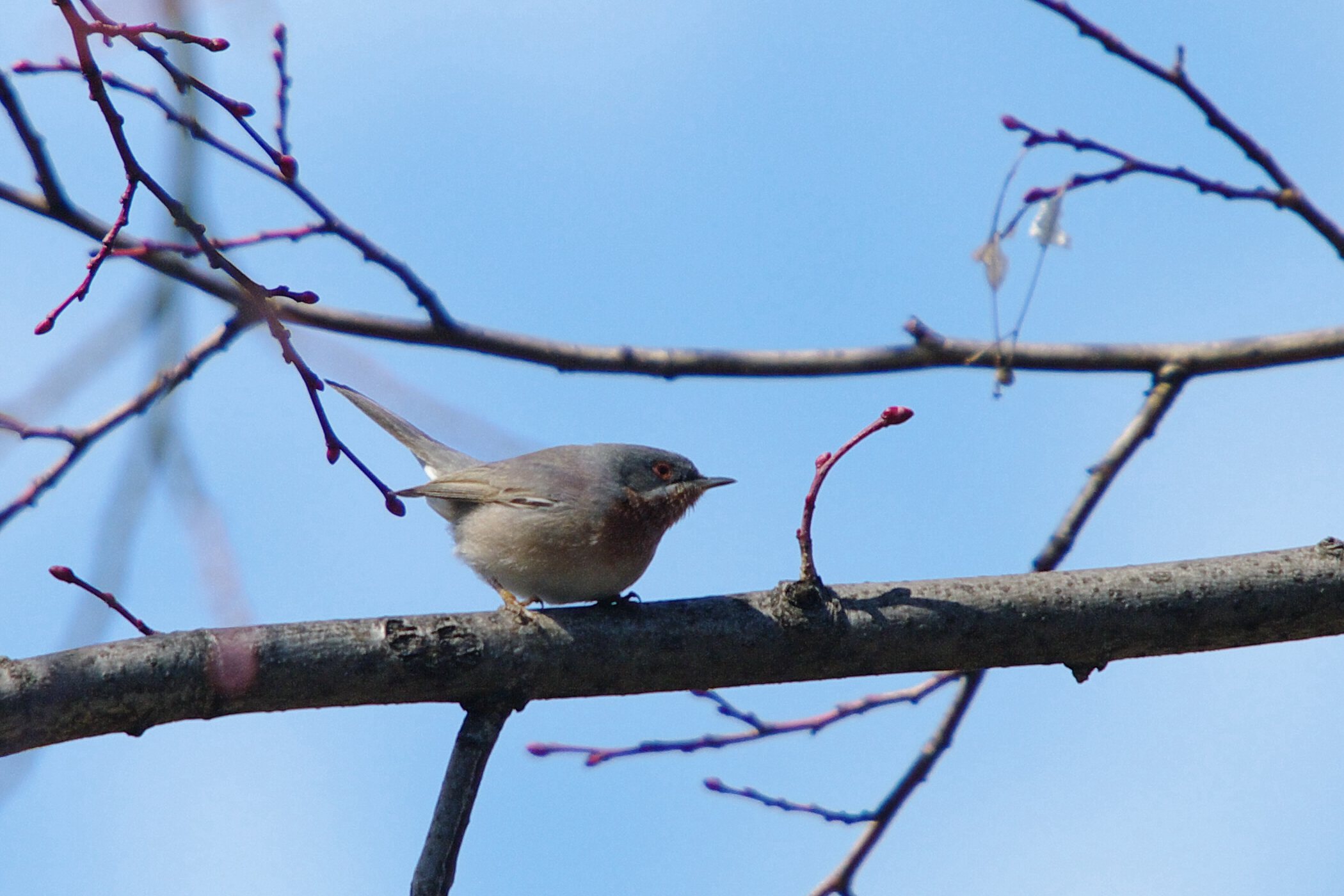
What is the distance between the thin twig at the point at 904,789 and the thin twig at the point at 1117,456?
0.63 meters

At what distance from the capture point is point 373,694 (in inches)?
147

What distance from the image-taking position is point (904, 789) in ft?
17.3

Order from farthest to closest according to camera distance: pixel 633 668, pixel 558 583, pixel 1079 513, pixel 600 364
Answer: pixel 558 583 < pixel 1079 513 < pixel 600 364 < pixel 633 668

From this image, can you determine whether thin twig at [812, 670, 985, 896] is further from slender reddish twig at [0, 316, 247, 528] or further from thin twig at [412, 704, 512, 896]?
slender reddish twig at [0, 316, 247, 528]

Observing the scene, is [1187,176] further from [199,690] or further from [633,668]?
[199,690]

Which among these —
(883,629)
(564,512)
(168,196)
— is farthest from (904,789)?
(168,196)

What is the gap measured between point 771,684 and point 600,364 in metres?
1.52

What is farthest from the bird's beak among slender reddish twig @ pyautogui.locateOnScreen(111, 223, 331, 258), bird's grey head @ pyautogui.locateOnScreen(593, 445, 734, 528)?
slender reddish twig @ pyautogui.locateOnScreen(111, 223, 331, 258)

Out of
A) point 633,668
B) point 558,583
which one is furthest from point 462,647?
point 558,583

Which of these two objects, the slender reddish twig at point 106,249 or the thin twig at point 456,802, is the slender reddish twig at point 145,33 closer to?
the slender reddish twig at point 106,249

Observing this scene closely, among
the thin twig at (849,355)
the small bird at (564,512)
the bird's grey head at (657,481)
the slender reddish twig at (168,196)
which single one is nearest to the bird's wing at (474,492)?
the small bird at (564,512)

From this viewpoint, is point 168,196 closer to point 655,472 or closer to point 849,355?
point 849,355

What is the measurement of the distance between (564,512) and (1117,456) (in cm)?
266

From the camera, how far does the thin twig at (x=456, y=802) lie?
3391mm
